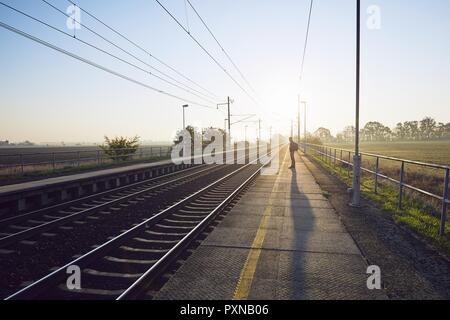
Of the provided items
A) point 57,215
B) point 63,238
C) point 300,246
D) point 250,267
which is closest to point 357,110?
point 300,246

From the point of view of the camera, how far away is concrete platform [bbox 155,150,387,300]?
4.19 m

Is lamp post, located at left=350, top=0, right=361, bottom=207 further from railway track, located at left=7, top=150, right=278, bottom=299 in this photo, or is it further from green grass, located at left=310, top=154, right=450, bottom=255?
railway track, located at left=7, top=150, right=278, bottom=299

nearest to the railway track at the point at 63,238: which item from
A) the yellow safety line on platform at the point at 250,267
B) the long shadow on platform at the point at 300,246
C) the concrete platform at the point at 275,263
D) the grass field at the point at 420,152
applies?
the concrete platform at the point at 275,263

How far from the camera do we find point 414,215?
8.44 m

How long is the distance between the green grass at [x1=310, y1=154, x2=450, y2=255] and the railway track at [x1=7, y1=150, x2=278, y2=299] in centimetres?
452

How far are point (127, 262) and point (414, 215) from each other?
7.11m

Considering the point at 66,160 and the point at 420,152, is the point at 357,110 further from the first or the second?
the point at 420,152

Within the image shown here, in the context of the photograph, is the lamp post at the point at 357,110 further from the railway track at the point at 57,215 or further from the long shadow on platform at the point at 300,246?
the railway track at the point at 57,215

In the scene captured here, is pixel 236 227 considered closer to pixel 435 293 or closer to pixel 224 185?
pixel 435 293

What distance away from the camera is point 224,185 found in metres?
14.5

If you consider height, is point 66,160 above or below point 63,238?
above

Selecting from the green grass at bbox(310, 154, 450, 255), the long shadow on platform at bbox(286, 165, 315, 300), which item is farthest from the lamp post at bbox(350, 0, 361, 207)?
the long shadow on platform at bbox(286, 165, 315, 300)
